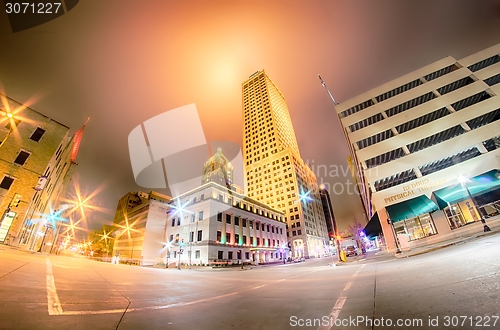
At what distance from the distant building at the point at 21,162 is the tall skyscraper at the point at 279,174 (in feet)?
214

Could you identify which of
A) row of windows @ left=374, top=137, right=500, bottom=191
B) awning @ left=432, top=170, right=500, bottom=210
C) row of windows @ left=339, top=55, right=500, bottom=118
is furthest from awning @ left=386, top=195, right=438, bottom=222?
row of windows @ left=339, top=55, right=500, bottom=118

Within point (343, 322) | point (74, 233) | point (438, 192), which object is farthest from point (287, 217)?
point (74, 233)

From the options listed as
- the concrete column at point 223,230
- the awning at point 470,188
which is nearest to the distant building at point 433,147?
the awning at point 470,188

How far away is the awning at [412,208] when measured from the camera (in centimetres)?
2160

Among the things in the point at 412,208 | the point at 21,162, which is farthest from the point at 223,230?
the point at 412,208

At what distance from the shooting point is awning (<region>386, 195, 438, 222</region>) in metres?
21.6

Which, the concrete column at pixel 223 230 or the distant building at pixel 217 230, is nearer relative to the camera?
the distant building at pixel 217 230

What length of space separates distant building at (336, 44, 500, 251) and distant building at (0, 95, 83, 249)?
4285 cm

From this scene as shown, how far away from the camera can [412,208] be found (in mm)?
22047

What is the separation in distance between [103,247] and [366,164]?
303ft

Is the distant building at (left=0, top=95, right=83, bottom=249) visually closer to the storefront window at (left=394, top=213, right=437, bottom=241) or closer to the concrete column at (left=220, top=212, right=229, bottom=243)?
the concrete column at (left=220, top=212, right=229, bottom=243)

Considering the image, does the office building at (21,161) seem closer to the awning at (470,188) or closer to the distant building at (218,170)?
the distant building at (218,170)

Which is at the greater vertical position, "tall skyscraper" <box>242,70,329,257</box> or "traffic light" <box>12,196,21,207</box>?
"tall skyscraper" <box>242,70,329,257</box>

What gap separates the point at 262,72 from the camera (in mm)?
116750
